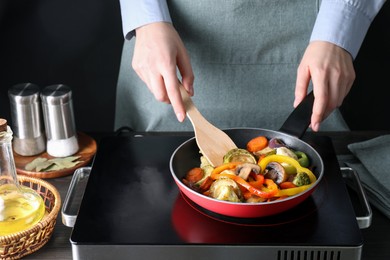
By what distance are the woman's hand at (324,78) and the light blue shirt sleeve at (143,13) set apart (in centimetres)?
33

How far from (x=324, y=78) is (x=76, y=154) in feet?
1.93

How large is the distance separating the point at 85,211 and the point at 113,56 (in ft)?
4.58

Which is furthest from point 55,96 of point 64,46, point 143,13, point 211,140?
point 64,46

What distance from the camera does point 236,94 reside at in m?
1.63

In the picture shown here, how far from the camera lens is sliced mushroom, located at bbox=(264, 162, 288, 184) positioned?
1068mm

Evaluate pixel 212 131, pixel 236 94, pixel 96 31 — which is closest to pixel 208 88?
pixel 236 94

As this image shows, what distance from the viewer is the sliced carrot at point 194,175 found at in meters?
1.11

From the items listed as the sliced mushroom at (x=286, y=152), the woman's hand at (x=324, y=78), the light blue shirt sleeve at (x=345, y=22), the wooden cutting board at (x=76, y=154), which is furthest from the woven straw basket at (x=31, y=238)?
the light blue shirt sleeve at (x=345, y=22)

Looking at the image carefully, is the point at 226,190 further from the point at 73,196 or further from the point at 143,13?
the point at 143,13

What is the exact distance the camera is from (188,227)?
1001 millimetres

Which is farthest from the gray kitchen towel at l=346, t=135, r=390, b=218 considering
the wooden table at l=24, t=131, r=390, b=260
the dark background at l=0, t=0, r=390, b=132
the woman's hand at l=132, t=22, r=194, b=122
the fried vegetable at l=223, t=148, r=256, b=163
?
the dark background at l=0, t=0, r=390, b=132

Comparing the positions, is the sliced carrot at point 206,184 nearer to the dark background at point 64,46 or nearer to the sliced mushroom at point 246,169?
the sliced mushroom at point 246,169

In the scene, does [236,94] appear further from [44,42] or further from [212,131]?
[44,42]

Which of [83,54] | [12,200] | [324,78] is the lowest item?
[83,54]
